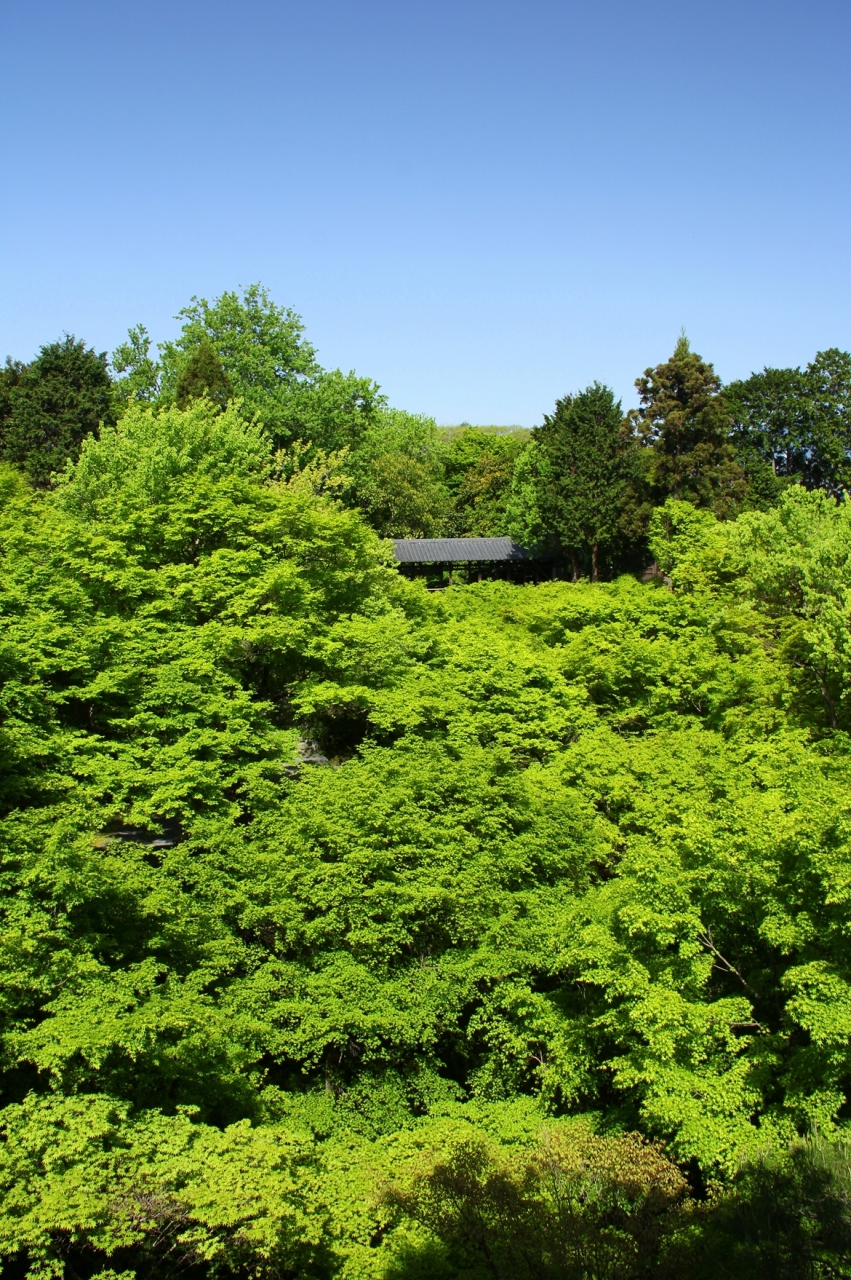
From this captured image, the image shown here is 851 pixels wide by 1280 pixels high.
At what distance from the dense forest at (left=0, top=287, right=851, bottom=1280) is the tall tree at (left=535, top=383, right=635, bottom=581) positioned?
12615mm

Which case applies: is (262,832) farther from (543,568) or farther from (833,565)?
(543,568)

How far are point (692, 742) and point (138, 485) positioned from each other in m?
16.8

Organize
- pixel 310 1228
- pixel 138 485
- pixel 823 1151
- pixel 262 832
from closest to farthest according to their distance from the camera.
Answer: pixel 310 1228 < pixel 823 1151 < pixel 262 832 < pixel 138 485

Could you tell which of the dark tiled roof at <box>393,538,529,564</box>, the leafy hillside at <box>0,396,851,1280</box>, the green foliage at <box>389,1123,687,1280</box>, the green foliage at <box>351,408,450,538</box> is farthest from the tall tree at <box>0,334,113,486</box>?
the green foliage at <box>389,1123,687,1280</box>

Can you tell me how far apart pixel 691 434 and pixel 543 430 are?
8.80 metres

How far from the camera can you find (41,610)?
2094 centimetres

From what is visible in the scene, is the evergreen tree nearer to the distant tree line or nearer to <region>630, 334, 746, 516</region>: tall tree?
the distant tree line

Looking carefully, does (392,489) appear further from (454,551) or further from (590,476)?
(590,476)

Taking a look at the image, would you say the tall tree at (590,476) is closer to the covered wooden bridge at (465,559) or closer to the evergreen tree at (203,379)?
the covered wooden bridge at (465,559)

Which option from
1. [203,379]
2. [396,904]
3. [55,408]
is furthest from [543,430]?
[396,904]

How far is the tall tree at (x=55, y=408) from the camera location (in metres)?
48.8

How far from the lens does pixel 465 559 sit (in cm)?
5034

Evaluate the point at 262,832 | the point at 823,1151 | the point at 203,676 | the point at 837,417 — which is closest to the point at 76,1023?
the point at 262,832

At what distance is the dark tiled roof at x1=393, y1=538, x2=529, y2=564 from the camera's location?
50.0m
